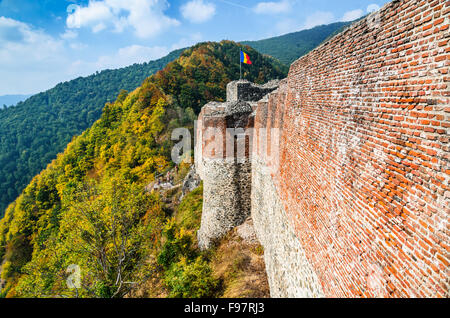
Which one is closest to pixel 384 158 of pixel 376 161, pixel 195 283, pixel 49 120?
pixel 376 161

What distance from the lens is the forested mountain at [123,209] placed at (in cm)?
1116

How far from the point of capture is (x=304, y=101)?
16.0ft

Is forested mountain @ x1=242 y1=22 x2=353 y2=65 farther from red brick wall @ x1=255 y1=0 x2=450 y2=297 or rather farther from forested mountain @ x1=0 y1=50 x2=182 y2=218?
red brick wall @ x1=255 y1=0 x2=450 y2=297

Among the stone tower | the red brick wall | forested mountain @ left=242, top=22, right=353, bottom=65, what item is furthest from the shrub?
forested mountain @ left=242, top=22, right=353, bottom=65

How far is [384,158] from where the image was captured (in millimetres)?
2393

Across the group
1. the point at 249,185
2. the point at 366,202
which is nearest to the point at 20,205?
the point at 249,185

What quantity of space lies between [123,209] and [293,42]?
380ft

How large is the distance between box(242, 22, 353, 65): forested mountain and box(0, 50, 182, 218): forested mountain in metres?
40.6

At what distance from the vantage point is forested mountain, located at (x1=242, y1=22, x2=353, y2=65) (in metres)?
93.8

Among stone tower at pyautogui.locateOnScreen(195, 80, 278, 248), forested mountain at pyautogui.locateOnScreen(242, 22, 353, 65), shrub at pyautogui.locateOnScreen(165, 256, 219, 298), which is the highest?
forested mountain at pyautogui.locateOnScreen(242, 22, 353, 65)

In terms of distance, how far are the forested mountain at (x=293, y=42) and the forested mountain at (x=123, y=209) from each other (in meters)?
41.1

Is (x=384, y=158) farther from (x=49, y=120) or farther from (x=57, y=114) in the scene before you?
(x=57, y=114)

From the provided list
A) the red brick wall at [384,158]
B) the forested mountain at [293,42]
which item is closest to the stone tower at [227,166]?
the red brick wall at [384,158]
